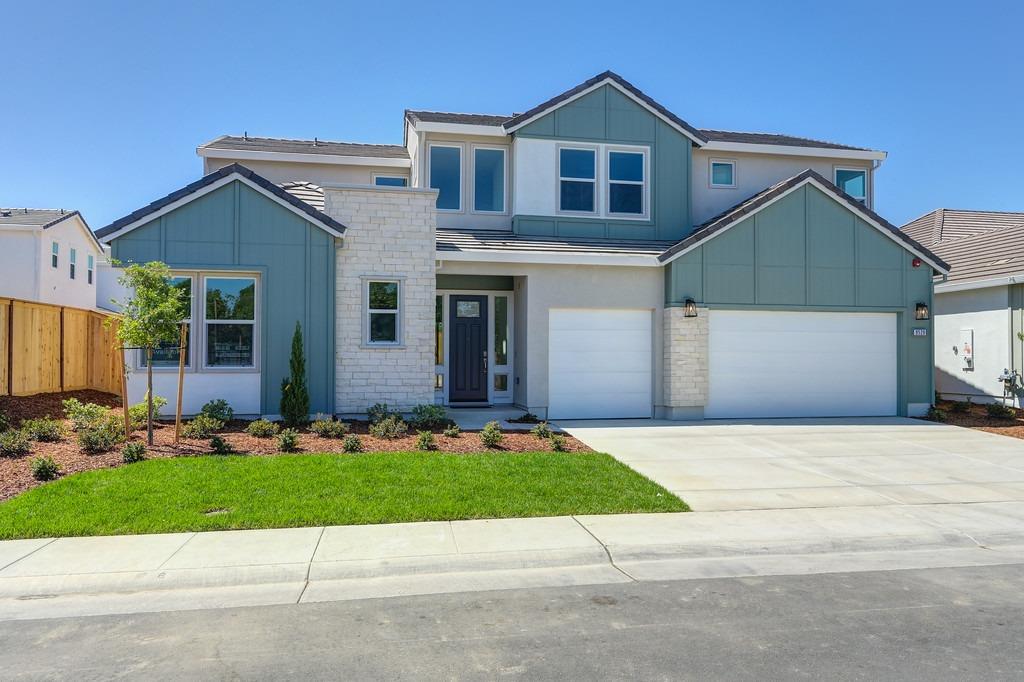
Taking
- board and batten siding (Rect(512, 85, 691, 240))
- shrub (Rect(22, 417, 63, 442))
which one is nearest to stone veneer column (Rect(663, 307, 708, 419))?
board and batten siding (Rect(512, 85, 691, 240))

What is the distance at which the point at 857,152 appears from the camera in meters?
18.8

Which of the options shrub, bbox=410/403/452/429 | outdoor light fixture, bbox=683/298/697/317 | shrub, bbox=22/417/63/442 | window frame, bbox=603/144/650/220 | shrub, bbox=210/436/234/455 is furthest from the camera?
window frame, bbox=603/144/650/220

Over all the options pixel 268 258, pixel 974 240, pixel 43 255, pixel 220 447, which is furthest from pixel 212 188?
pixel 974 240

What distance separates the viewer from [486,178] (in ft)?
55.8

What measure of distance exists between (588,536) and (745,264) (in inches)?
405

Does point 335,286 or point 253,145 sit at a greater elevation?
point 253,145

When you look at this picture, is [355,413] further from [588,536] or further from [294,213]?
[588,536]

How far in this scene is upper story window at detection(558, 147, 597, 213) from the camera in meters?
16.7

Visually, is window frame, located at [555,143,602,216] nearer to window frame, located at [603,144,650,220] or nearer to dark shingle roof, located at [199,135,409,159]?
window frame, located at [603,144,650,220]

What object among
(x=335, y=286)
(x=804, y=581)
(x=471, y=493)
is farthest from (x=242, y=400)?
(x=804, y=581)

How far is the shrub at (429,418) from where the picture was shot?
12945 millimetres

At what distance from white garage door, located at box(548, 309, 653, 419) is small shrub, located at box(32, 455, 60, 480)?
8994 millimetres

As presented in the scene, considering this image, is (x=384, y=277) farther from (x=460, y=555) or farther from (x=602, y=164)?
(x=460, y=555)

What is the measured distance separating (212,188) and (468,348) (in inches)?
250
